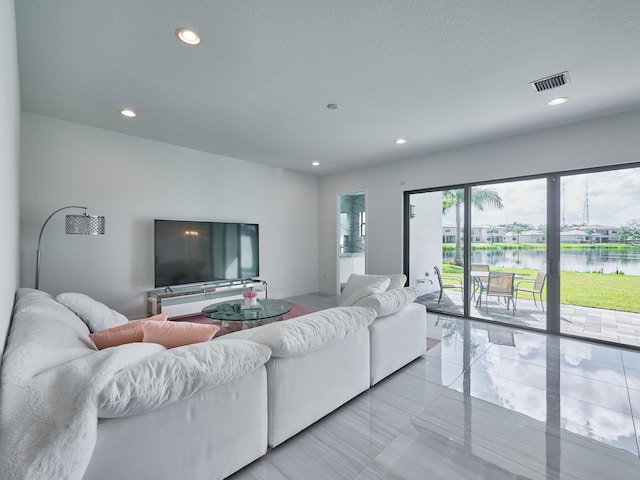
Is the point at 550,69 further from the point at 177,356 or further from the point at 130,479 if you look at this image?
the point at 130,479

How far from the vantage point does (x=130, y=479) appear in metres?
1.16

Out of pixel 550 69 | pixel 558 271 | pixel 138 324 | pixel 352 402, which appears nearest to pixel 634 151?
pixel 558 271

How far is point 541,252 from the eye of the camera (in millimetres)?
4012

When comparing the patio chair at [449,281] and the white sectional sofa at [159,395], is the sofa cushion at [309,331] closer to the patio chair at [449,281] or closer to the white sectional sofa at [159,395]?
the white sectional sofa at [159,395]

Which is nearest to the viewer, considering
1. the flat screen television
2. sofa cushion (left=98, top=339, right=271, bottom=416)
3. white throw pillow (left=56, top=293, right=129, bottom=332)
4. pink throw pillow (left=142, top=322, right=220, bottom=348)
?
sofa cushion (left=98, top=339, right=271, bottom=416)

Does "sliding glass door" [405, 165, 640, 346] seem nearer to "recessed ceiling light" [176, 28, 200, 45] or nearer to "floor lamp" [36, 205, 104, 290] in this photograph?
"recessed ceiling light" [176, 28, 200, 45]

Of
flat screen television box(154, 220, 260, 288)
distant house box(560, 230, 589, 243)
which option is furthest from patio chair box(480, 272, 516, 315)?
flat screen television box(154, 220, 260, 288)

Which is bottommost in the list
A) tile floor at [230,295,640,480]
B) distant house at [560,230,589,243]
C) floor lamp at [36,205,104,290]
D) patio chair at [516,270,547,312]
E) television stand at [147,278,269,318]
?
tile floor at [230,295,640,480]

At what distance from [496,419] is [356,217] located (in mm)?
5814

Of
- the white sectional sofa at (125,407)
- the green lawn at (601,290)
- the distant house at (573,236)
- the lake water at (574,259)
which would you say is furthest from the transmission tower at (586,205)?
the white sectional sofa at (125,407)

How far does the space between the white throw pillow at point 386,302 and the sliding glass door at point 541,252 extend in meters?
2.49

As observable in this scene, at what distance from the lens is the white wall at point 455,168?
11.2 feet

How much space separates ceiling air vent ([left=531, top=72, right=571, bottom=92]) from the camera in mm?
2535

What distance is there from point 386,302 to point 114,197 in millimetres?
3872
